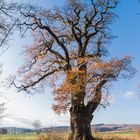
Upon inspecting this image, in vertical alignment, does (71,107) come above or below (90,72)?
below

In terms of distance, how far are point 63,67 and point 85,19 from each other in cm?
428

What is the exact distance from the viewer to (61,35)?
31.3m

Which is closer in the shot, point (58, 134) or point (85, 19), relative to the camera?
point (58, 134)

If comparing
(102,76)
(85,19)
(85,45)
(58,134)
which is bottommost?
(58,134)

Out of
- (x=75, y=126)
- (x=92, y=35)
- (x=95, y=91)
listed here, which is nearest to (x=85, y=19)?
(x=92, y=35)

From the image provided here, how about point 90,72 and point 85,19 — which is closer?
point 90,72

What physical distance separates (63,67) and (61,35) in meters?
2.89

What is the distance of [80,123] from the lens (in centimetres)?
2900

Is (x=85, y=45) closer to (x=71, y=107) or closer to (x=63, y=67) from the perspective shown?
(x=63, y=67)

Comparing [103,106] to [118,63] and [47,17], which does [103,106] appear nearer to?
[118,63]

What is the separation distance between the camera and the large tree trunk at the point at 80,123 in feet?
94.1

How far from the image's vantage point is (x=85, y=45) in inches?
1210

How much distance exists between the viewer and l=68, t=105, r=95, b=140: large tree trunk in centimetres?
2869

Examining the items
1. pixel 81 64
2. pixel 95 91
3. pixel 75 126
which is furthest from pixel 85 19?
pixel 75 126
